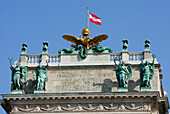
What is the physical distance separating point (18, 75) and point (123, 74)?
8141mm

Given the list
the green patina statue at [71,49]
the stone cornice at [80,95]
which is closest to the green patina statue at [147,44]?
the stone cornice at [80,95]

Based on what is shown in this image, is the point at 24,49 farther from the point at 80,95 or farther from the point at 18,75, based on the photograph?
the point at 80,95

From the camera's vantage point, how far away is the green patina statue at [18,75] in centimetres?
5509

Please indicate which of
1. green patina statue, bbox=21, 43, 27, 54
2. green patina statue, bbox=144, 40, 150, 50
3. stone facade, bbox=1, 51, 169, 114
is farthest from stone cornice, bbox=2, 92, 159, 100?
green patina statue, bbox=144, 40, 150, 50

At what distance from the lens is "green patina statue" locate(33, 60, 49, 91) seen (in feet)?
180

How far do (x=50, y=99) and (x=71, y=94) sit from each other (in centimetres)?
166

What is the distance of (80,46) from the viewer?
57.5 m

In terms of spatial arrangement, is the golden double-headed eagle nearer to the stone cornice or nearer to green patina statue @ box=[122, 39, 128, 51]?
green patina statue @ box=[122, 39, 128, 51]

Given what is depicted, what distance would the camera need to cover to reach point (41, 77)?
55.2m

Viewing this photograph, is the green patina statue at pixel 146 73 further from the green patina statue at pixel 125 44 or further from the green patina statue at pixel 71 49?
the green patina statue at pixel 71 49

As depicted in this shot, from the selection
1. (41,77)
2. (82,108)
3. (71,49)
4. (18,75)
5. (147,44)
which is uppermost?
(147,44)

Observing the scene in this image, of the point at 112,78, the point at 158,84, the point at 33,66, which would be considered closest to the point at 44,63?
the point at 33,66

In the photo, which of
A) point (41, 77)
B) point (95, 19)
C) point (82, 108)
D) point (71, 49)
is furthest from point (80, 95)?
point (95, 19)

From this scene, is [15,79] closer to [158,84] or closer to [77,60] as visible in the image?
[77,60]
